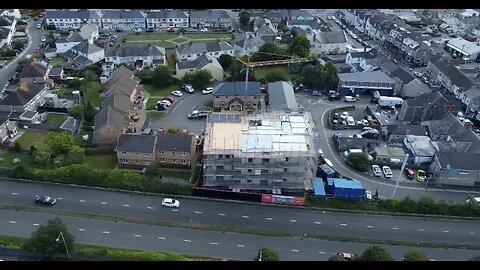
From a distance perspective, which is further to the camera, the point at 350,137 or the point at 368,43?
the point at 368,43

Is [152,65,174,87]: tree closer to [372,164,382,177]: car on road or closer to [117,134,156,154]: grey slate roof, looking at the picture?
[117,134,156,154]: grey slate roof

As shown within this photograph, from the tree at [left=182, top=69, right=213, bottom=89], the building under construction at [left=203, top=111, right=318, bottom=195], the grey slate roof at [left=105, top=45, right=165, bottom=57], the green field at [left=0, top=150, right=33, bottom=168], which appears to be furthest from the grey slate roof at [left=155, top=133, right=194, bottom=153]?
the grey slate roof at [left=105, top=45, right=165, bottom=57]

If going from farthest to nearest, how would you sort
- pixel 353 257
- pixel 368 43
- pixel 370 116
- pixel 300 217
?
pixel 368 43 → pixel 370 116 → pixel 300 217 → pixel 353 257

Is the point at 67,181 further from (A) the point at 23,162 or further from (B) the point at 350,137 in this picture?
(B) the point at 350,137

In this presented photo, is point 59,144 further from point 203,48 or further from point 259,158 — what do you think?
point 203,48

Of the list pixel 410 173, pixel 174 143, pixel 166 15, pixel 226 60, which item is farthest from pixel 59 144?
pixel 166 15

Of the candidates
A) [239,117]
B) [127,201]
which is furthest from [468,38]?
[127,201]

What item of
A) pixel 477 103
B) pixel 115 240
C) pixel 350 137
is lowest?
pixel 115 240
